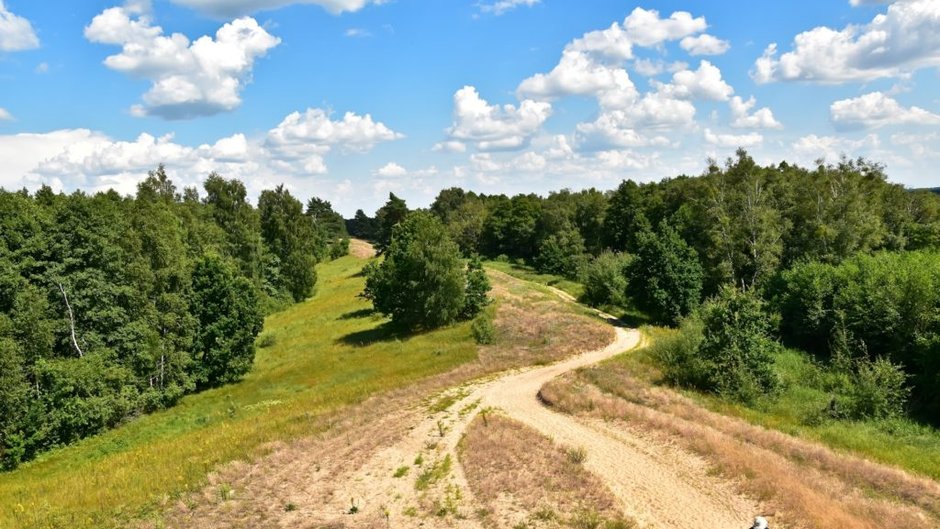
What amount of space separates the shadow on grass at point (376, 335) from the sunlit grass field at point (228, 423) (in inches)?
7.3

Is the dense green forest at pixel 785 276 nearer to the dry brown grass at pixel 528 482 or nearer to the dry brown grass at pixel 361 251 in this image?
the dry brown grass at pixel 528 482

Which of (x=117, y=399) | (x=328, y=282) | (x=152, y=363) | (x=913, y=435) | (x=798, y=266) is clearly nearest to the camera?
(x=913, y=435)

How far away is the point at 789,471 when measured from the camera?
22812mm

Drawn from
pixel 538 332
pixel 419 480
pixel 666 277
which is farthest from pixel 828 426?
pixel 666 277

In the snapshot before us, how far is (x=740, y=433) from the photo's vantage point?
28250 mm

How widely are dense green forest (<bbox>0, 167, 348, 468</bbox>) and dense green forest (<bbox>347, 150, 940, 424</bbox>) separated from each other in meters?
30.5

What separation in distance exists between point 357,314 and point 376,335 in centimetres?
1247

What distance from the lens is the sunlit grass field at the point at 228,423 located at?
2466 cm

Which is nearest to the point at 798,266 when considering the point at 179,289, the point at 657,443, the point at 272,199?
the point at 657,443

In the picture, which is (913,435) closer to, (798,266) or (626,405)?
(626,405)

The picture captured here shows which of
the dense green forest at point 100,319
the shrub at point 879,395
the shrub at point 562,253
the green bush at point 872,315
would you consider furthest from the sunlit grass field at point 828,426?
the shrub at point 562,253

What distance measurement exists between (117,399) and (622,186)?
96.1 metres

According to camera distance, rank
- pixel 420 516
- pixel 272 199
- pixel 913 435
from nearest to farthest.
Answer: pixel 420 516
pixel 913 435
pixel 272 199

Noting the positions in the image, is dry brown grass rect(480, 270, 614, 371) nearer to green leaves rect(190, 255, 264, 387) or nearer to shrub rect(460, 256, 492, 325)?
shrub rect(460, 256, 492, 325)
